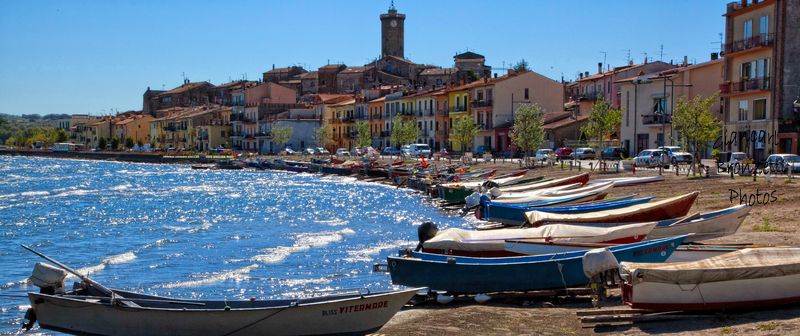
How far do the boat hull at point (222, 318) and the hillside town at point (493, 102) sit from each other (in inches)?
1172

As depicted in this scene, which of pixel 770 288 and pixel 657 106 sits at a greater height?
pixel 657 106

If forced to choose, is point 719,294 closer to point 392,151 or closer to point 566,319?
point 566,319

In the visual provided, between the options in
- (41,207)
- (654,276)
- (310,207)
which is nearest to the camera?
(654,276)

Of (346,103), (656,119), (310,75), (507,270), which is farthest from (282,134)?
(507,270)

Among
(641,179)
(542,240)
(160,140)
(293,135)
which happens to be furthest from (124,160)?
(542,240)

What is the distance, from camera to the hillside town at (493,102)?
191 ft

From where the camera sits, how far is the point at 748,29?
197 ft

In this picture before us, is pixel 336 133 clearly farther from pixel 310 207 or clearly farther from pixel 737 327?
pixel 737 327

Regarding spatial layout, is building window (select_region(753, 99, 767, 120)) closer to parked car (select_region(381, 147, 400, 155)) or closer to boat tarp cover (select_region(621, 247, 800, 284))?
boat tarp cover (select_region(621, 247, 800, 284))

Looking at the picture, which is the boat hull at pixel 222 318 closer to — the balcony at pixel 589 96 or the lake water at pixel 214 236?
the lake water at pixel 214 236

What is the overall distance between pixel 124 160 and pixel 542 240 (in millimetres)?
149392

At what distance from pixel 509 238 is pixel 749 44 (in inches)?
1587

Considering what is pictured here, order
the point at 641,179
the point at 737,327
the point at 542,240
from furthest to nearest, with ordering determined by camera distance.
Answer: the point at 641,179 → the point at 542,240 → the point at 737,327

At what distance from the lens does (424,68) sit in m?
172
